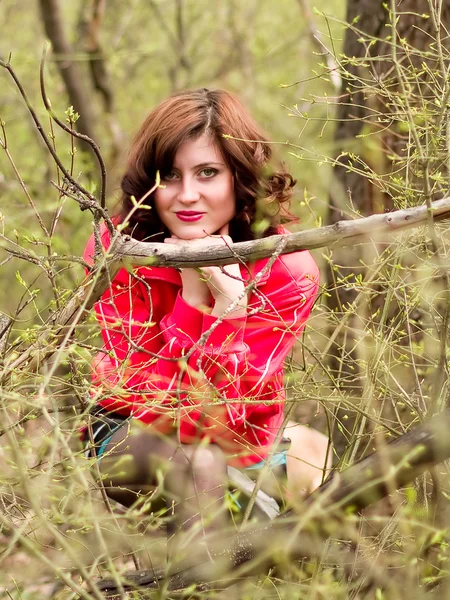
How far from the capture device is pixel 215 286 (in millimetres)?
2326

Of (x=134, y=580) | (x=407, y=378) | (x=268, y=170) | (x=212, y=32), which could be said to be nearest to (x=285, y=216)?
(x=268, y=170)

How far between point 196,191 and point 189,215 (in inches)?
3.3

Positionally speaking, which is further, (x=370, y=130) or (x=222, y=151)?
(x=370, y=130)

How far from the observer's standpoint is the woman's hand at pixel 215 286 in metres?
2.39

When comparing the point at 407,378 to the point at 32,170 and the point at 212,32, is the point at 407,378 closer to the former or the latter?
the point at 32,170

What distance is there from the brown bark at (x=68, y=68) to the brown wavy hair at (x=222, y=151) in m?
2.41

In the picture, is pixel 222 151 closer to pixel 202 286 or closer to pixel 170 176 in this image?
pixel 170 176

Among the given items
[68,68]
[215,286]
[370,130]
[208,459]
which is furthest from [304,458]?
[68,68]

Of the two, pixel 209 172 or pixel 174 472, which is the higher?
pixel 209 172

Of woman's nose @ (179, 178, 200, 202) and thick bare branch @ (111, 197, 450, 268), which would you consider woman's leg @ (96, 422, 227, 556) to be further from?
woman's nose @ (179, 178, 200, 202)

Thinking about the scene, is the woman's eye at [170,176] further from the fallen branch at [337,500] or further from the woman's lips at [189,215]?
the fallen branch at [337,500]

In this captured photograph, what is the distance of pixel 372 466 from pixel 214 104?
1585 mm

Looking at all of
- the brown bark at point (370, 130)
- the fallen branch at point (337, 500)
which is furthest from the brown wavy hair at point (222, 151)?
the fallen branch at point (337, 500)

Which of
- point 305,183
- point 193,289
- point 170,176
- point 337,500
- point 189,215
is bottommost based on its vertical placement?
point 305,183
